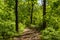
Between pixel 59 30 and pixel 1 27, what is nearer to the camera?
pixel 59 30

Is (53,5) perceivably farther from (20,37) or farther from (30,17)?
(30,17)

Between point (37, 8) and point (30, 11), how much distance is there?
2.49 metres

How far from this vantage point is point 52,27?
35.8 ft

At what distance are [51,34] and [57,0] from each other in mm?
2990

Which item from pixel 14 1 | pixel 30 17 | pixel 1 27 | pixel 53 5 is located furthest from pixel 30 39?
pixel 30 17

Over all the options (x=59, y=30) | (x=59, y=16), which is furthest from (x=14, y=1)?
(x=59, y=30)

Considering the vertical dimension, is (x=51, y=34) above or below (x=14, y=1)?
below

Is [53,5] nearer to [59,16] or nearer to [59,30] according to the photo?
[59,16]

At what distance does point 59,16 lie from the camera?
1120cm

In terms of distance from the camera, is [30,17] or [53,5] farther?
[30,17]

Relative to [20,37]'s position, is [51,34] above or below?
above

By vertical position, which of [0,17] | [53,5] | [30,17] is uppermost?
[53,5]

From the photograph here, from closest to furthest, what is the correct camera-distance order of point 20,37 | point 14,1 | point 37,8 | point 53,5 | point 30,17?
point 53,5 → point 20,37 → point 14,1 → point 30,17 → point 37,8

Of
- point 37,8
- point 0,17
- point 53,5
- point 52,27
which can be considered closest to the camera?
point 52,27
